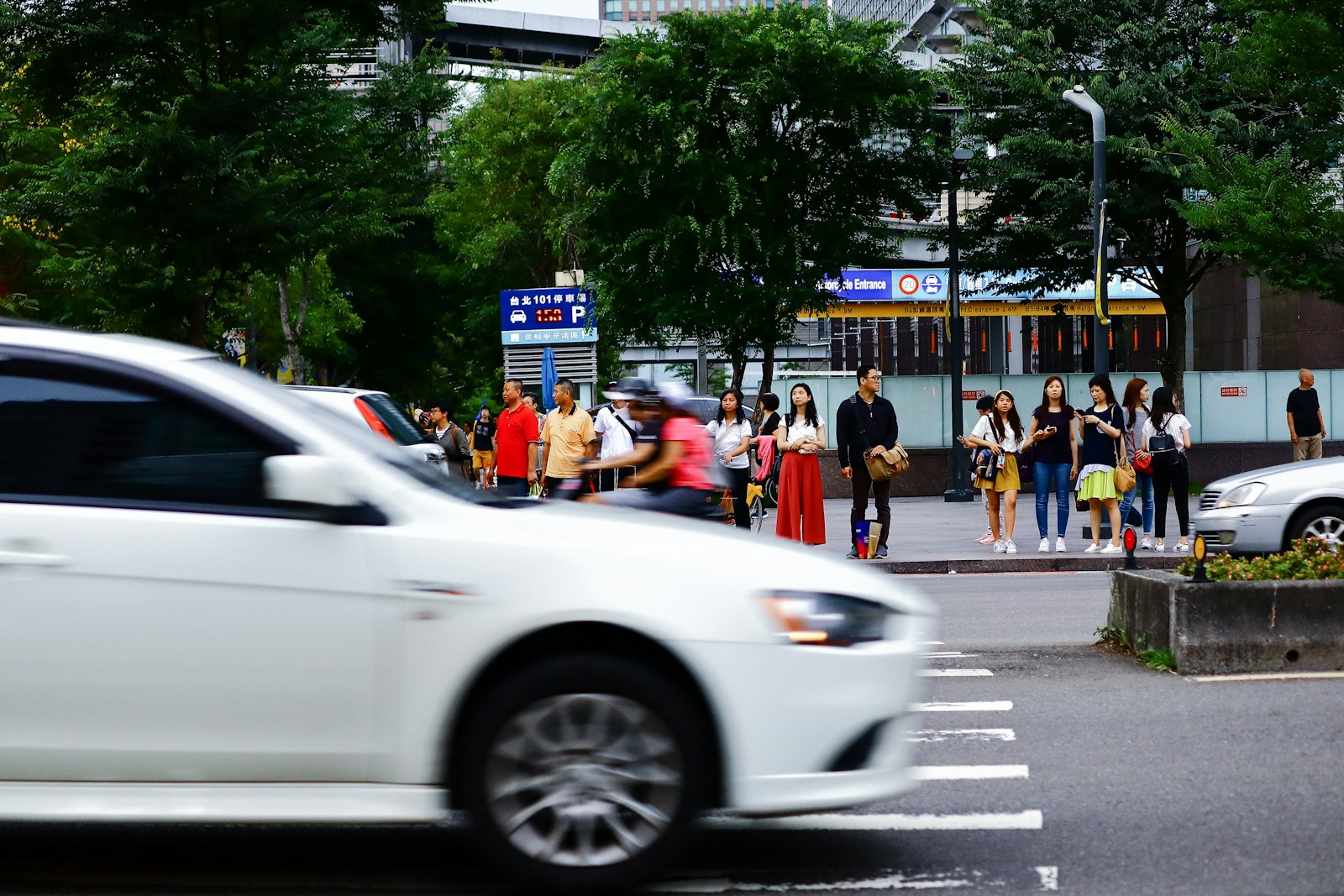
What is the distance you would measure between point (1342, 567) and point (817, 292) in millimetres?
19010

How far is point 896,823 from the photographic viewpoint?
18.5 ft

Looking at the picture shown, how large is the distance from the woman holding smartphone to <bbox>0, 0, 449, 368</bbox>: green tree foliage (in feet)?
33.1

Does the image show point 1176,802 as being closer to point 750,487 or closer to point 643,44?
point 750,487

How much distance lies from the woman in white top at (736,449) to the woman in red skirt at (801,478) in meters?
0.41

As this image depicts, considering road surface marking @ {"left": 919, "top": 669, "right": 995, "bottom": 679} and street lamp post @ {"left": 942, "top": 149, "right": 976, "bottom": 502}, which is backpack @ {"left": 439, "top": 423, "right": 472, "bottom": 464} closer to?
street lamp post @ {"left": 942, "top": 149, "right": 976, "bottom": 502}

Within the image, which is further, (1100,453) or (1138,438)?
(1138,438)

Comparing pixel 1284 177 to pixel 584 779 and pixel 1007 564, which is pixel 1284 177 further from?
pixel 584 779

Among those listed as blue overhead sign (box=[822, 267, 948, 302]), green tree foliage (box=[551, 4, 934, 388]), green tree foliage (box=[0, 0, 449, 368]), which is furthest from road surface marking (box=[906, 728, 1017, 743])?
blue overhead sign (box=[822, 267, 948, 302])

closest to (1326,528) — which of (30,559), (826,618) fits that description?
(826,618)

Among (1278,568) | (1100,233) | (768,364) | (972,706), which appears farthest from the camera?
(768,364)

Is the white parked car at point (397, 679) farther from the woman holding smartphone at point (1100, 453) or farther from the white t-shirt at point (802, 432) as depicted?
the woman holding smartphone at point (1100, 453)

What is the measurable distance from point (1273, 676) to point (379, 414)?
→ 893 cm

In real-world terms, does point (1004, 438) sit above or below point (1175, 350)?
below

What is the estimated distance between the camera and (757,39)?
27.0m
